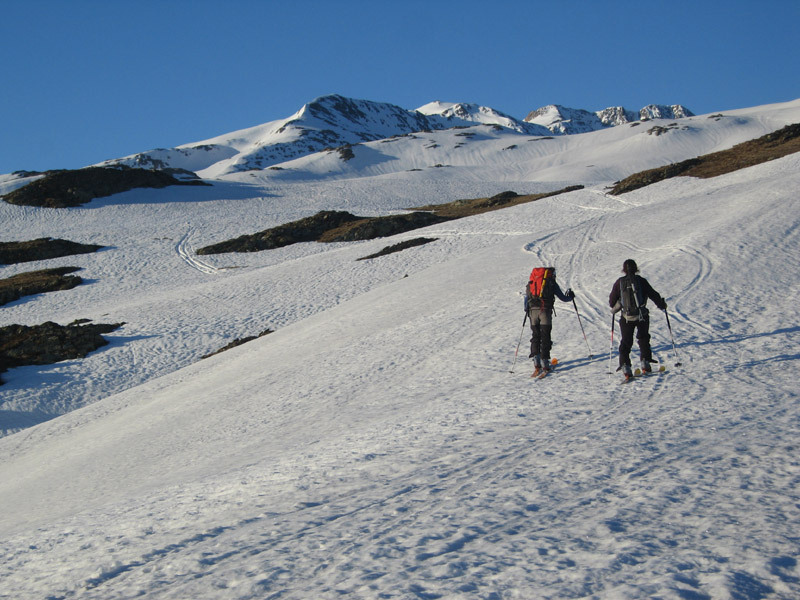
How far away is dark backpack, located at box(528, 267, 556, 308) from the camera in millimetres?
12562

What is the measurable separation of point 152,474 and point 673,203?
30.0 meters

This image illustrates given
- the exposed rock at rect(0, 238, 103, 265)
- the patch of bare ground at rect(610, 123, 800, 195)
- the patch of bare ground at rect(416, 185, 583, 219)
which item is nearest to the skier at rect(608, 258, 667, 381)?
the patch of bare ground at rect(610, 123, 800, 195)

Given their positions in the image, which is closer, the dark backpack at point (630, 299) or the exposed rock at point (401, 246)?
the dark backpack at point (630, 299)

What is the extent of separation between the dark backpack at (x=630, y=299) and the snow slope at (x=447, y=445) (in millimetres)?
1307

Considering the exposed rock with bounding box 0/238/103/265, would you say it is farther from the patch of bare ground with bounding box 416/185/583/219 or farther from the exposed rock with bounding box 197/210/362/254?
the patch of bare ground with bounding box 416/185/583/219

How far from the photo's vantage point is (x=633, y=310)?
1132cm

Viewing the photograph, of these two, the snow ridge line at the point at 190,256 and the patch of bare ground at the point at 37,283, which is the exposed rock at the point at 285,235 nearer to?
the snow ridge line at the point at 190,256

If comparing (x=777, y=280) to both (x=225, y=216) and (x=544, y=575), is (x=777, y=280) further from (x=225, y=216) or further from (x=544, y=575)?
(x=225, y=216)

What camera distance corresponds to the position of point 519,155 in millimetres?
134500

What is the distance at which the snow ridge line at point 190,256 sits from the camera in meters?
48.6

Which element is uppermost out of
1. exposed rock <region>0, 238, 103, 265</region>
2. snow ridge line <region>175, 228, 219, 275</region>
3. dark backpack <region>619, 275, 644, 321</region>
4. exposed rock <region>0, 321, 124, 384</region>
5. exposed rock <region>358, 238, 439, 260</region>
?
exposed rock <region>0, 238, 103, 265</region>

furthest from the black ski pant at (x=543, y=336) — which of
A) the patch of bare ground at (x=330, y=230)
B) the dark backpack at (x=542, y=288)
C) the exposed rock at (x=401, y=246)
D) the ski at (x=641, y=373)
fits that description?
the patch of bare ground at (x=330, y=230)

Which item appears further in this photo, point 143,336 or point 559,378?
point 143,336

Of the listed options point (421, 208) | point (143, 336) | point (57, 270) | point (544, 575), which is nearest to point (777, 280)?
point (544, 575)
